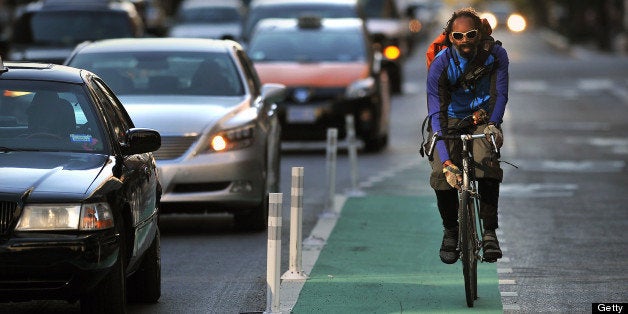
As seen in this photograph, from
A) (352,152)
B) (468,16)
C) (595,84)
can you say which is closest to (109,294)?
(468,16)

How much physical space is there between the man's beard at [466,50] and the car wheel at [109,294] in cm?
254

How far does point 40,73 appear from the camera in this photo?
9008 mm

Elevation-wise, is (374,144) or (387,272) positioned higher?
(387,272)

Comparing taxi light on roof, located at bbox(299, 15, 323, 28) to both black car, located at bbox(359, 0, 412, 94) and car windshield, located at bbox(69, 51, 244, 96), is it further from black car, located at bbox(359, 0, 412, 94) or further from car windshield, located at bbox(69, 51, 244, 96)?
black car, located at bbox(359, 0, 412, 94)

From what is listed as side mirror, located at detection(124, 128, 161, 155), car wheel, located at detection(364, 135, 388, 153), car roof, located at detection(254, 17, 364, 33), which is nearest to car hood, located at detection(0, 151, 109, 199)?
side mirror, located at detection(124, 128, 161, 155)

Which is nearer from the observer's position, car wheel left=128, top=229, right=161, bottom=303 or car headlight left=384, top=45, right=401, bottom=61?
car wheel left=128, top=229, right=161, bottom=303

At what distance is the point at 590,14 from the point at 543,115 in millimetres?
37352

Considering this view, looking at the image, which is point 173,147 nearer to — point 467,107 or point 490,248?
point 467,107

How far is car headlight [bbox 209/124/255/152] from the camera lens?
13.1 m

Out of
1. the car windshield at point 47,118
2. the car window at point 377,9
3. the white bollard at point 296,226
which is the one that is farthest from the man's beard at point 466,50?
the car window at point 377,9

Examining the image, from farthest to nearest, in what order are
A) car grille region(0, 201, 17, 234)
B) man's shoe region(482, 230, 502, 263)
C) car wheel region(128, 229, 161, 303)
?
1. man's shoe region(482, 230, 502, 263)
2. car wheel region(128, 229, 161, 303)
3. car grille region(0, 201, 17, 234)

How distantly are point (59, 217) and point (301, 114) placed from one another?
14.1m

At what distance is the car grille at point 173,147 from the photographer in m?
13.0

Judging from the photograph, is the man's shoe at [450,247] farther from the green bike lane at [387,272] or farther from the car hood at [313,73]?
the car hood at [313,73]
